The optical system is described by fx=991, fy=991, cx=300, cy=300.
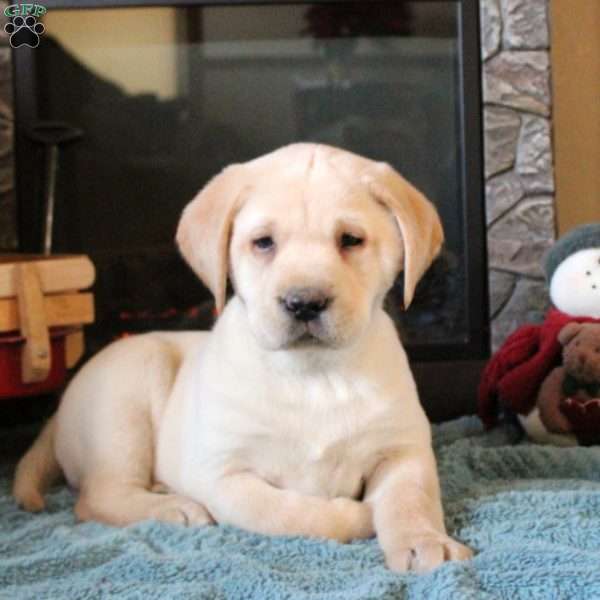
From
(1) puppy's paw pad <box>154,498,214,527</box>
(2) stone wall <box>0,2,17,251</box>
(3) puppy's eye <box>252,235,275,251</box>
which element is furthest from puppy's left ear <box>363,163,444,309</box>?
(2) stone wall <box>0,2,17,251</box>

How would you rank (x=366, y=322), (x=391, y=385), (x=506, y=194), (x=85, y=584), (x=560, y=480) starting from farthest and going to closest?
(x=506, y=194) → (x=560, y=480) → (x=391, y=385) → (x=366, y=322) → (x=85, y=584)

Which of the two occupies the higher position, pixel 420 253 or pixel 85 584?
pixel 420 253

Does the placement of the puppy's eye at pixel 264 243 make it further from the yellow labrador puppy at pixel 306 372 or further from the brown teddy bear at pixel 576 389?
the brown teddy bear at pixel 576 389

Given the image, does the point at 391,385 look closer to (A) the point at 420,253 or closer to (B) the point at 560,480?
(A) the point at 420,253

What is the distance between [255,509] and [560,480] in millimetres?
580

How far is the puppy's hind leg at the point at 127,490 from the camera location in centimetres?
152

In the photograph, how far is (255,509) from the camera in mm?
1411

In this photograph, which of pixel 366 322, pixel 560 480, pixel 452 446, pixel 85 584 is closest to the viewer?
pixel 85 584

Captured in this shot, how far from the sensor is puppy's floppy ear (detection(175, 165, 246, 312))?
1420 mm

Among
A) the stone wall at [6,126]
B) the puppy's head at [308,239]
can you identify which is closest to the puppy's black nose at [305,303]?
the puppy's head at [308,239]

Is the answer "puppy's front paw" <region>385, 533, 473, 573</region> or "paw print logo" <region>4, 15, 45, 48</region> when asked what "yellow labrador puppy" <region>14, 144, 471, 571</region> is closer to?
"puppy's front paw" <region>385, 533, 473, 573</region>

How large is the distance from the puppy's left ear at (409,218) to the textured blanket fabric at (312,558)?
37 cm

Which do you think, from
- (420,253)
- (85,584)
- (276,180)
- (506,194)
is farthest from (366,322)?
(506,194)

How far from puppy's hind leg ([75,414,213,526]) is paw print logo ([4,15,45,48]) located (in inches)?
50.5
